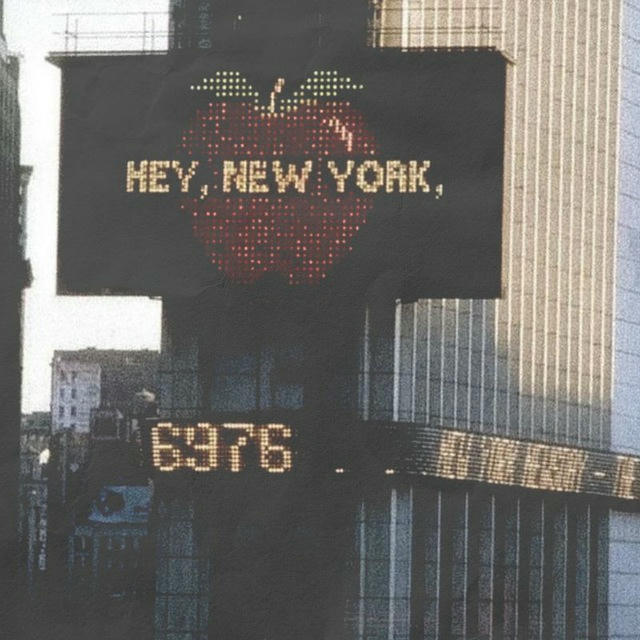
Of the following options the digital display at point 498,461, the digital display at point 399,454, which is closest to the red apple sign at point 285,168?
the digital display at point 399,454

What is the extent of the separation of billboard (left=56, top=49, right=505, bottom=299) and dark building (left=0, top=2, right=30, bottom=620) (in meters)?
92.1

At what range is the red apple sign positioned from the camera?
6166 cm

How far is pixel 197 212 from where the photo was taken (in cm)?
6262

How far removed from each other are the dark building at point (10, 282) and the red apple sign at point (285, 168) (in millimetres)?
92696

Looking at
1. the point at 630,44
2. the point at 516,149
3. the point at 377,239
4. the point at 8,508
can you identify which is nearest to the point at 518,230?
the point at 516,149

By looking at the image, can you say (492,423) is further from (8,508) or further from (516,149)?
(8,508)

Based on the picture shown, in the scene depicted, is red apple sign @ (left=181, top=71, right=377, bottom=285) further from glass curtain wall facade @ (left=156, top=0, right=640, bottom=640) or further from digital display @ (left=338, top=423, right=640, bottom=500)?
digital display @ (left=338, top=423, right=640, bottom=500)

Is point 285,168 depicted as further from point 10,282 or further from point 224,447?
point 10,282

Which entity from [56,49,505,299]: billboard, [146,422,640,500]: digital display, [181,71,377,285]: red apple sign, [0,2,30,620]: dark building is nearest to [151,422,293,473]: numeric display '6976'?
[146,422,640,500]: digital display

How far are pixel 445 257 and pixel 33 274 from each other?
4398 inches

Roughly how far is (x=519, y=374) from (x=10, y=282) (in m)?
90.5

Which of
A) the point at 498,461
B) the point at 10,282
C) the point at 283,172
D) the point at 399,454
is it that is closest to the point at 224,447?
the point at 399,454

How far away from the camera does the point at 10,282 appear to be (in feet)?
550

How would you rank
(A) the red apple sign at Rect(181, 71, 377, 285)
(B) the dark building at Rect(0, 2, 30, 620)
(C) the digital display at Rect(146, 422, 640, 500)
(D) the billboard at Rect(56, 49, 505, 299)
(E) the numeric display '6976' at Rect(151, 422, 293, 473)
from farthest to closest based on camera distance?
(B) the dark building at Rect(0, 2, 30, 620) → (C) the digital display at Rect(146, 422, 640, 500) → (E) the numeric display '6976' at Rect(151, 422, 293, 473) → (A) the red apple sign at Rect(181, 71, 377, 285) → (D) the billboard at Rect(56, 49, 505, 299)
